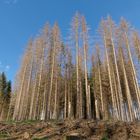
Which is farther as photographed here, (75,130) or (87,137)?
(75,130)

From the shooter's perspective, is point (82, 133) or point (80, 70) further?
point (80, 70)

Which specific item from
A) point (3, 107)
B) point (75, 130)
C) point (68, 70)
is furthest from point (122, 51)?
point (3, 107)

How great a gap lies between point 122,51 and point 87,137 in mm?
19645

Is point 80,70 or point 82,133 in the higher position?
point 80,70

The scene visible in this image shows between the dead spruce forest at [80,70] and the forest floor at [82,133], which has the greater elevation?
the dead spruce forest at [80,70]

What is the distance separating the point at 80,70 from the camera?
25.3m

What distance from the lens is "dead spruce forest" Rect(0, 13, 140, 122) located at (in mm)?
24312

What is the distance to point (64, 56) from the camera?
2912 cm

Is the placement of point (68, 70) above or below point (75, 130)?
above

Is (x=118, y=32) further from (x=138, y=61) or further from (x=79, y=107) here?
(x=79, y=107)

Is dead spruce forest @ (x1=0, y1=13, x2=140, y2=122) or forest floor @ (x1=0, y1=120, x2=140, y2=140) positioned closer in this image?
forest floor @ (x1=0, y1=120, x2=140, y2=140)

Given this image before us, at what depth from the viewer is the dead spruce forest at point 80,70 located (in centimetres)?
2431

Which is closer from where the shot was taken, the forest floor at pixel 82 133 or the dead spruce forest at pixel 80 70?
the forest floor at pixel 82 133

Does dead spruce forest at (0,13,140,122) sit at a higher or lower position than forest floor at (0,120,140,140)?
higher
